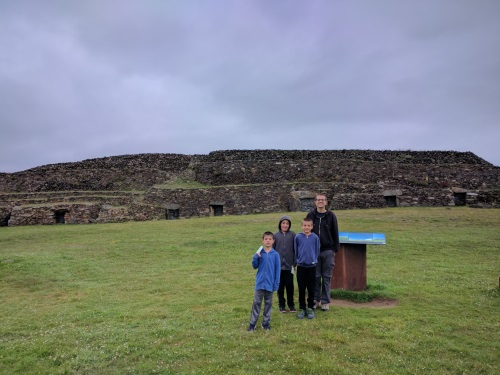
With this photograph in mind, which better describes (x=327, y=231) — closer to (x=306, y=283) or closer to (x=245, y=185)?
(x=306, y=283)

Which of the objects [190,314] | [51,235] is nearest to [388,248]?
[190,314]

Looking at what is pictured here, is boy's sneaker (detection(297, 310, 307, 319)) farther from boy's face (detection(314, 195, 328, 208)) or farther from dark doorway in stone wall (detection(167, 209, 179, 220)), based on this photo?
dark doorway in stone wall (detection(167, 209, 179, 220))

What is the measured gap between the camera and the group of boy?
6.09m

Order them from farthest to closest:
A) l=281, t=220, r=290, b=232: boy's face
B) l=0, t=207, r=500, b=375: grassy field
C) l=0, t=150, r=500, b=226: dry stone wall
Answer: l=0, t=150, r=500, b=226: dry stone wall < l=281, t=220, r=290, b=232: boy's face < l=0, t=207, r=500, b=375: grassy field

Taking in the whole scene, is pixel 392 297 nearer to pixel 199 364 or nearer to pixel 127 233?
pixel 199 364

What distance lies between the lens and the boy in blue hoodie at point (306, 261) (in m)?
6.56

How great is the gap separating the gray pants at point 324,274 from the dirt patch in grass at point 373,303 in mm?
450

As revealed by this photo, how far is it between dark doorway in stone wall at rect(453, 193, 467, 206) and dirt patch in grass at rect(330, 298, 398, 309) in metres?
17.2

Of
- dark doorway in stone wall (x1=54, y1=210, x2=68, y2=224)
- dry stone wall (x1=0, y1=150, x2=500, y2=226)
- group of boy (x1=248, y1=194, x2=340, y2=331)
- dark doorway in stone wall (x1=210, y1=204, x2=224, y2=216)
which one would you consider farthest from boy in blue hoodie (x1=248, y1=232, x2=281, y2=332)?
dark doorway in stone wall (x1=54, y1=210, x2=68, y2=224)

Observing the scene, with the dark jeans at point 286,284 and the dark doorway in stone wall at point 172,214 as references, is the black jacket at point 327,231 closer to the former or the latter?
the dark jeans at point 286,284

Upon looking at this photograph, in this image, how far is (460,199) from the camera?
883 inches

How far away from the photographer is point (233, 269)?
10430 millimetres

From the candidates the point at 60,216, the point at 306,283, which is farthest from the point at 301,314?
the point at 60,216

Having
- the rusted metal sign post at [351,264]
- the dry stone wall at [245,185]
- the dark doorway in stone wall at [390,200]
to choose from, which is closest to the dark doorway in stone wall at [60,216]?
the dry stone wall at [245,185]
